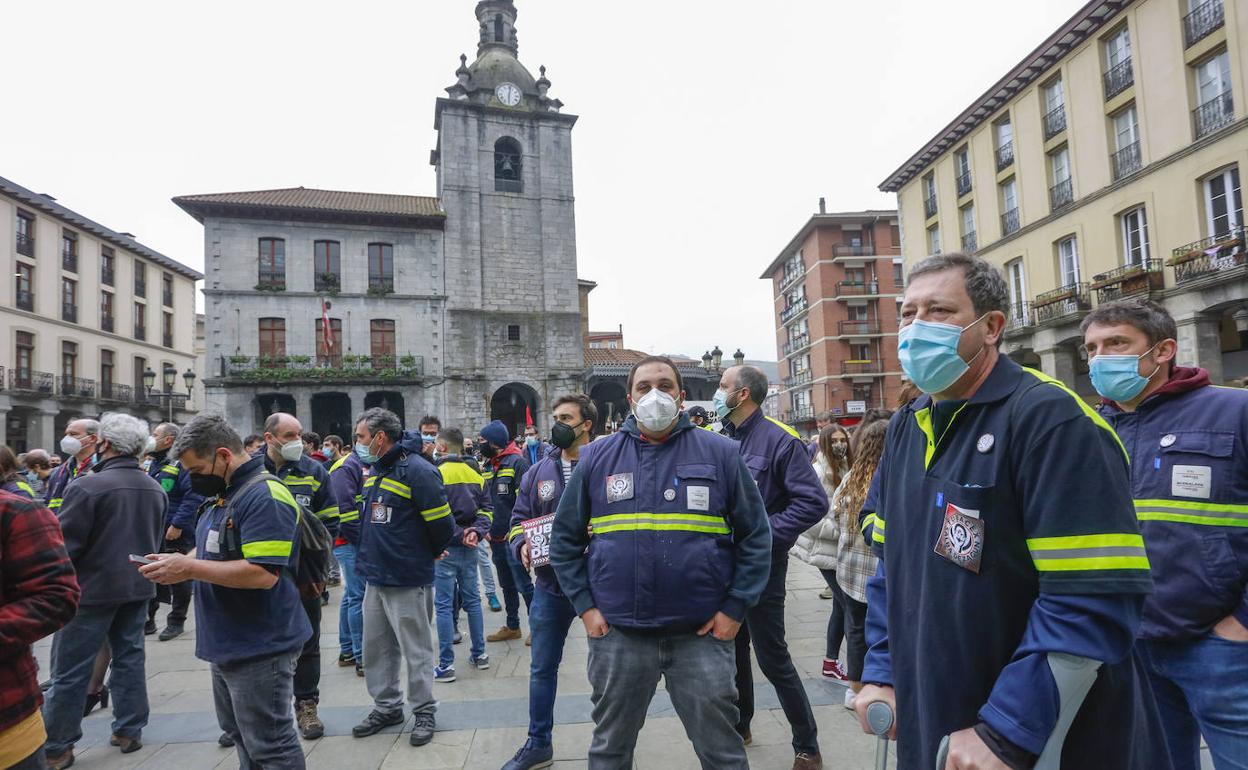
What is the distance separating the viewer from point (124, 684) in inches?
173

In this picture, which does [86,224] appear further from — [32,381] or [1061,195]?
[1061,195]

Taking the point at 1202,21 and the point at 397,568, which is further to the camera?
the point at 1202,21

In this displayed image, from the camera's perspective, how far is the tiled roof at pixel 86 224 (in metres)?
30.3

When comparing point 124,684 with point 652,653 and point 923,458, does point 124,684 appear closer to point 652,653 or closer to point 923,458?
point 652,653

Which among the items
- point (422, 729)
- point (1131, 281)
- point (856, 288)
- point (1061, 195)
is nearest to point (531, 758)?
point (422, 729)

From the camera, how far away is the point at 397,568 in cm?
447

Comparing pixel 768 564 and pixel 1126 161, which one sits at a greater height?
pixel 1126 161

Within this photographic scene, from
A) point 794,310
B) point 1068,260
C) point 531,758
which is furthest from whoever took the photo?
point 794,310

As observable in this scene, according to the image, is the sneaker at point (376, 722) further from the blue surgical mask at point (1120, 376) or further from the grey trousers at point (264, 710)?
the blue surgical mask at point (1120, 376)

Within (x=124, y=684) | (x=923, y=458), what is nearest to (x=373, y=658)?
(x=124, y=684)

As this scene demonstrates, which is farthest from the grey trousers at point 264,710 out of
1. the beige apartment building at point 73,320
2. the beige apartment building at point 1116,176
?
the beige apartment building at point 73,320

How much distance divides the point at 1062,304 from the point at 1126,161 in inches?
173

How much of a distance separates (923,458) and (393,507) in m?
3.75

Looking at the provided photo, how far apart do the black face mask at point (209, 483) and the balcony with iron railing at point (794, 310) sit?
149 ft
